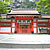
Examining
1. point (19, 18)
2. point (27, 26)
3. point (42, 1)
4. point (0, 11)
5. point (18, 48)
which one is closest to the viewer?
point (18, 48)

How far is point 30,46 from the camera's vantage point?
7.96 metres

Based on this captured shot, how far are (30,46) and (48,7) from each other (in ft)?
49.8

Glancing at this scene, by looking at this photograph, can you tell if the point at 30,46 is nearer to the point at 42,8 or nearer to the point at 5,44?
the point at 5,44

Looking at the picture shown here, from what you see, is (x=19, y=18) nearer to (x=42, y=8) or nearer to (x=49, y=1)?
(x=49, y=1)

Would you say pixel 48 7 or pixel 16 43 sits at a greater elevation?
pixel 48 7

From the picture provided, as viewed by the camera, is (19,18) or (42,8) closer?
(19,18)

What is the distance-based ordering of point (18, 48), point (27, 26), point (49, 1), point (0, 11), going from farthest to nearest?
point (49, 1) → point (0, 11) → point (27, 26) → point (18, 48)

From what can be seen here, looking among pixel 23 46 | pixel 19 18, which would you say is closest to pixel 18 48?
pixel 23 46

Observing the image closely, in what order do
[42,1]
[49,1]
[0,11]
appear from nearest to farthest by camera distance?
[0,11]
[49,1]
[42,1]

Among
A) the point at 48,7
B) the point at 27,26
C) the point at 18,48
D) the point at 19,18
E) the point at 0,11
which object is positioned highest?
the point at 48,7

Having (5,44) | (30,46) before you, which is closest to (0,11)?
(5,44)

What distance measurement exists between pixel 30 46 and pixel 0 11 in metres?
8.90

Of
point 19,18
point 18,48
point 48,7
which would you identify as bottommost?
point 18,48

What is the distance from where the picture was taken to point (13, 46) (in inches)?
313
